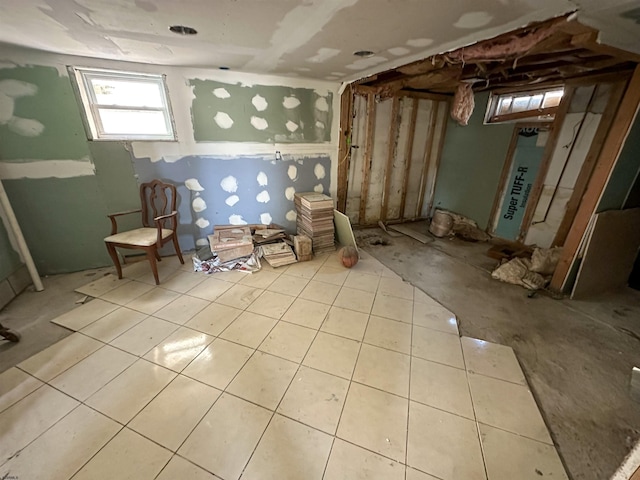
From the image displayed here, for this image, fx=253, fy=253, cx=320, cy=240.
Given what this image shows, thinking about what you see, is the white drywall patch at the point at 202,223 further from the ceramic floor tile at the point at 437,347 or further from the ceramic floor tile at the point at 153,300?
the ceramic floor tile at the point at 437,347

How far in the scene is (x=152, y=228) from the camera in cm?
298

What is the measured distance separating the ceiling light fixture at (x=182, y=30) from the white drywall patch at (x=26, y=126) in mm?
1860

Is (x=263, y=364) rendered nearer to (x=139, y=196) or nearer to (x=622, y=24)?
(x=139, y=196)

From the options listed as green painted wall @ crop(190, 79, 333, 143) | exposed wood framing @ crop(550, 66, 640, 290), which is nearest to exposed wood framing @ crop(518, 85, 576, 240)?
exposed wood framing @ crop(550, 66, 640, 290)

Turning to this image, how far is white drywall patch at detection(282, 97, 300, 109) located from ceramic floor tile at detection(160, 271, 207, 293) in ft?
8.01

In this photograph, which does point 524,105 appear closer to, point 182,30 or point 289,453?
point 182,30

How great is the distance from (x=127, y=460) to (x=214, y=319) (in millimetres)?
1064

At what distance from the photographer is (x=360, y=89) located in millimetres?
3727

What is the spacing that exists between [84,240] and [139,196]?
0.77 meters

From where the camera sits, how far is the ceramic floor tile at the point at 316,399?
4.84 ft

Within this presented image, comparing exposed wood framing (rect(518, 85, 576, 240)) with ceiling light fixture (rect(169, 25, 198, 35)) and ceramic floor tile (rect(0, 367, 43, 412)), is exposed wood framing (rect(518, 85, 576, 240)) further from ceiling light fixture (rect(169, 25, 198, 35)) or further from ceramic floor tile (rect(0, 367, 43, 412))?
ceramic floor tile (rect(0, 367, 43, 412))

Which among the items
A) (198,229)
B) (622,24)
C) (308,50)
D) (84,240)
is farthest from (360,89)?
(84,240)

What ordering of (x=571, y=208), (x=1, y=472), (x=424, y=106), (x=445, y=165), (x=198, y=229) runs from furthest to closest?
(x=445, y=165), (x=424, y=106), (x=198, y=229), (x=571, y=208), (x=1, y=472)

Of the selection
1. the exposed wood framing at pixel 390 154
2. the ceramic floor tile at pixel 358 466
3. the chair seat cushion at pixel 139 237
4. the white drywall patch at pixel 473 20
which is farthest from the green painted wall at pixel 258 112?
the ceramic floor tile at pixel 358 466
